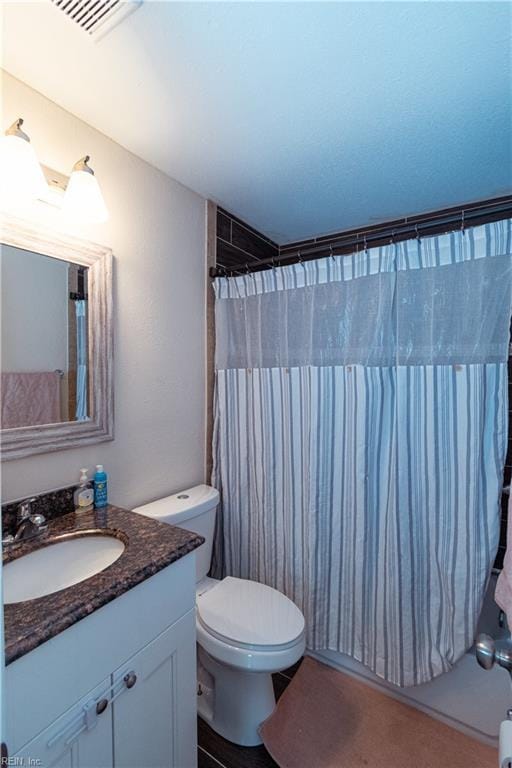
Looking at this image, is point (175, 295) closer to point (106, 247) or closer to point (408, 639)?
point (106, 247)

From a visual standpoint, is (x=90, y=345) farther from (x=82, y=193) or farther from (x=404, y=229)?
(x=404, y=229)

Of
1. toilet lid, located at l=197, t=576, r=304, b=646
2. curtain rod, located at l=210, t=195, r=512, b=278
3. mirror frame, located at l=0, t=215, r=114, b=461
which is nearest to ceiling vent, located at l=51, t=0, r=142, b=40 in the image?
mirror frame, located at l=0, t=215, r=114, b=461

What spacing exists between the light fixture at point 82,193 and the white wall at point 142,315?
0.09 metres

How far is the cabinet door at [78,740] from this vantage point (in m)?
0.69

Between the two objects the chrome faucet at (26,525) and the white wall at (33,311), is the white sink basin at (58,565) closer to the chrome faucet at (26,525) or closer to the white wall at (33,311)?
the chrome faucet at (26,525)

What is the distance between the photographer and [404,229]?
4.36 feet

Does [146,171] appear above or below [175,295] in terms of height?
above

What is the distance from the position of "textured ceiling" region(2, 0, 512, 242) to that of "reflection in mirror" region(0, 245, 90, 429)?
584 mm

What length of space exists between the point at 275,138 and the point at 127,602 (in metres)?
1.63

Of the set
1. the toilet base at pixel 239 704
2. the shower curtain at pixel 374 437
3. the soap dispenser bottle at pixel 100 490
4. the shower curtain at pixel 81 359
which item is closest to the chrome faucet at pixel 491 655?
the shower curtain at pixel 374 437

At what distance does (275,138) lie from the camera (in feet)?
4.40

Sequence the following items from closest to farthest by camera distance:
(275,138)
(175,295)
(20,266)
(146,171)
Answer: (20,266) < (275,138) < (146,171) < (175,295)

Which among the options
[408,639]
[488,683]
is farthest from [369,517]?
[488,683]

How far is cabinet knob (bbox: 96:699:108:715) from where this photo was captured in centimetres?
79
